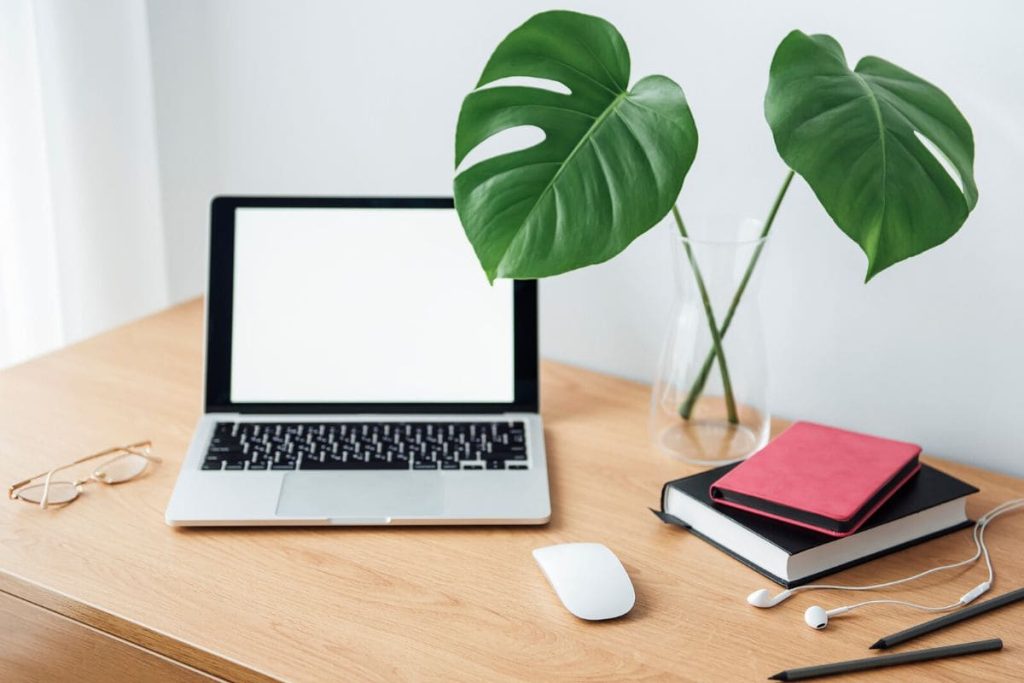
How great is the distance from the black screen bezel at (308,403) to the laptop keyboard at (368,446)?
0.02 m

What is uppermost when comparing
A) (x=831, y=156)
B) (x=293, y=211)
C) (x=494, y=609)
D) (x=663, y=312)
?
(x=831, y=156)

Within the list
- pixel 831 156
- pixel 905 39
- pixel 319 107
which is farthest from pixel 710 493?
pixel 319 107

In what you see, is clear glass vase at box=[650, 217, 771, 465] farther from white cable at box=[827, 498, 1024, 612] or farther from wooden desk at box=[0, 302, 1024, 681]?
white cable at box=[827, 498, 1024, 612]

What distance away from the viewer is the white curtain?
1392mm

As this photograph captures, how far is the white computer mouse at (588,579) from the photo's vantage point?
80cm

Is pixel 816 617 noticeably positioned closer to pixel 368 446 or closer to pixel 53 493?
pixel 368 446

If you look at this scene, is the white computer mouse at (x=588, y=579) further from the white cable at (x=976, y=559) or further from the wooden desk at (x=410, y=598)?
the white cable at (x=976, y=559)

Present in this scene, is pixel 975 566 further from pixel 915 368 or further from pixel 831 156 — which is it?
pixel 831 156

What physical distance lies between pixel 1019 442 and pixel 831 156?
18.8 inches

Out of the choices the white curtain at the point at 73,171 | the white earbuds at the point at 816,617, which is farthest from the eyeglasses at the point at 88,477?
the white earbuds at the point at 816,617

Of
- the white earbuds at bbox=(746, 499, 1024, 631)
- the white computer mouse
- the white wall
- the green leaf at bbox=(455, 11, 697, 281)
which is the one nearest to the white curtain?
the white wall

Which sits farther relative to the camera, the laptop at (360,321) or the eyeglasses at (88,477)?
the laptop at (360,321)

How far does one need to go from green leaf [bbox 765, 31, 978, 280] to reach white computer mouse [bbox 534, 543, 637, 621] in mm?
298

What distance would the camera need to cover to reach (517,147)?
124 centimetres
